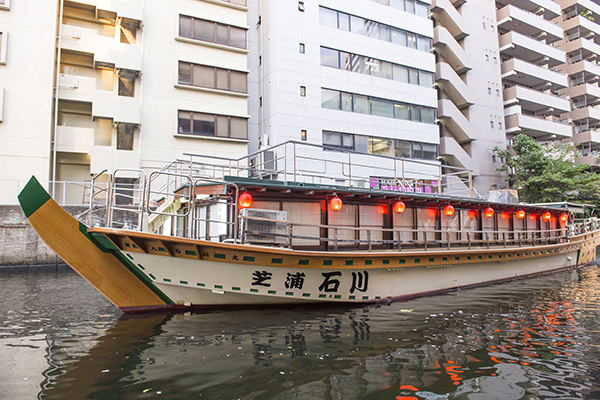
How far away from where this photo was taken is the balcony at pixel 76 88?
18.9 meters

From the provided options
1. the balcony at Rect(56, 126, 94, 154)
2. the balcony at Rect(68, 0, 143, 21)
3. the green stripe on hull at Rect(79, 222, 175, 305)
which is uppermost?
the balcony at Rect(68, 0, 143, 21)

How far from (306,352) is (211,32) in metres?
20.2

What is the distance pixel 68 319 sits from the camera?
25.0 feet

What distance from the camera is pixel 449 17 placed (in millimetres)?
30344

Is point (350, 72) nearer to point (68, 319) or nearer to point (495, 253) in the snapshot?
point (495, 253)

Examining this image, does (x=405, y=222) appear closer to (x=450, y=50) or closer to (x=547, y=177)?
(x=547, y=177)

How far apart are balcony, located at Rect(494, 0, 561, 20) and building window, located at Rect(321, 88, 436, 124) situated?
62.4 ft

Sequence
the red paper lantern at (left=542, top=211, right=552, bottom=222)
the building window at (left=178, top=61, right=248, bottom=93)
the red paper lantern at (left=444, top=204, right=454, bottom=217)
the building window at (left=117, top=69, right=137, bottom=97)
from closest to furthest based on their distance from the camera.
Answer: the red paper lantern at (left=444, top=204, right=454, bottom=217)
the red paper lantern at (left=542, top=211, right=552, bottom=222)
the building window at (left=117, top=69, right=137, bottom=97)
the building window at (left=178, top=61, right=248, bottom=93)

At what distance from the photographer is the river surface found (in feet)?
14.9

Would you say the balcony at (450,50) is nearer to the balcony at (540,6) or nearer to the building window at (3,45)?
the balcony at (540,6)

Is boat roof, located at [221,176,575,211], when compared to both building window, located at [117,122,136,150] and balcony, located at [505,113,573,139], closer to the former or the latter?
building window, located at [117,122,136,150]

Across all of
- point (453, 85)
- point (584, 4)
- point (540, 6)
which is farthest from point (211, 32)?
point (584, 4)

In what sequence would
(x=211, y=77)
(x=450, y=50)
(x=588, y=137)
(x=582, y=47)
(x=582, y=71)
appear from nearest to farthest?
(x=211, y=77) < (x=450, y=50) < (x=588, y=137) < (x=582, y=47) < (x=582, y=71)

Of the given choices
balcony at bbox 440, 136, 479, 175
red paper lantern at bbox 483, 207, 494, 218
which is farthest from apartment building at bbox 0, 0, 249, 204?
balcony at bbox 440, 136, 479, 175
